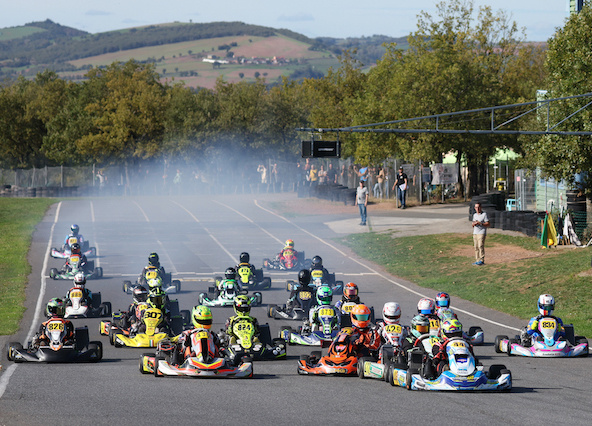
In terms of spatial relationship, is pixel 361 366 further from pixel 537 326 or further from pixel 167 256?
pixel 167 256

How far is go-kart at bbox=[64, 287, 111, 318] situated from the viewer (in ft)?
70.9

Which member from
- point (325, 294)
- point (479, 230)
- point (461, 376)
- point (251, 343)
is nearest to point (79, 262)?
point (325, 294)

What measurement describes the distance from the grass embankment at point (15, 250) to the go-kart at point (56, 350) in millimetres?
4373

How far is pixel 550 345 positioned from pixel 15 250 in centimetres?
2630

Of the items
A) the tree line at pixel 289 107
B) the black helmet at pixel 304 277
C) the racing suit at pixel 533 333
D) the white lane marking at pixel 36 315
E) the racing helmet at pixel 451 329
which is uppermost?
the tree line at pixel 289 107

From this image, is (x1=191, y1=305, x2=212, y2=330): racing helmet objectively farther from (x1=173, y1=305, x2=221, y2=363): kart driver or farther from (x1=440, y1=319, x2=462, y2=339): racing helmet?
(x1=440, y1=319, x2=462, y2=339): racing helmet

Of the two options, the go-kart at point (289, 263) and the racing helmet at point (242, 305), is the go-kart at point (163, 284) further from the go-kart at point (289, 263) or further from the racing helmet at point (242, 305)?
the racing helmet at point (242, 305)

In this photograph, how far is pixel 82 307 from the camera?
21.8m

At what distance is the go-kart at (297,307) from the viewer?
2177cm

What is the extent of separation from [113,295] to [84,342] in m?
9.70

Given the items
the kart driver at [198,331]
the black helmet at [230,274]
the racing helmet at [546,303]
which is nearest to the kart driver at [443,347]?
the kart driver at [198,331]

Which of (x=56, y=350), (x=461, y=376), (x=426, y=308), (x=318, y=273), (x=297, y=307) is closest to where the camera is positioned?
(x=461, y=376)

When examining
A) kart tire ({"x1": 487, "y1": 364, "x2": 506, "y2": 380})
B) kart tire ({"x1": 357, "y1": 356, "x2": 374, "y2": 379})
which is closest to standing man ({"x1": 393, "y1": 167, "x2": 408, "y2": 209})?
kart tire ({"x1": 357, "y1": 356, "x2": 374, "y2": 379})

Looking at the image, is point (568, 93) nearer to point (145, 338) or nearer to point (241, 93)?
point (145, 338)
